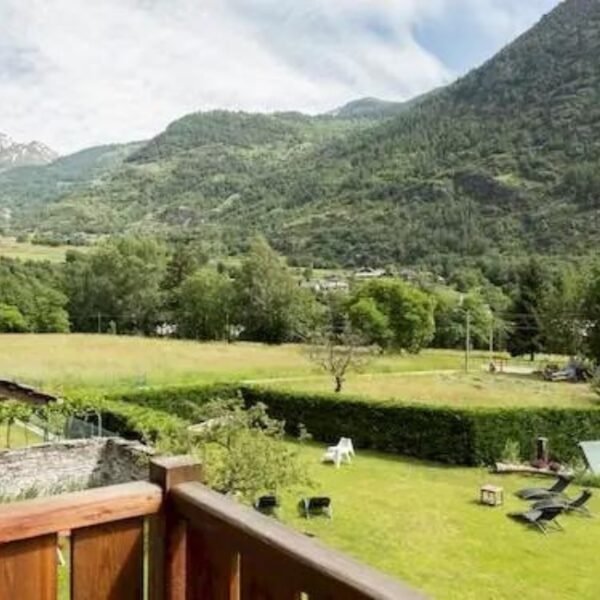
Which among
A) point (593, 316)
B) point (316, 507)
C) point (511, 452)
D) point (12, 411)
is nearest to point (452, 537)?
point (316, 507)

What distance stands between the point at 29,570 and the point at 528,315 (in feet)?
185

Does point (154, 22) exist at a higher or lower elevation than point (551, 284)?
higher

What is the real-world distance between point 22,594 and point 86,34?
54934 millimetres

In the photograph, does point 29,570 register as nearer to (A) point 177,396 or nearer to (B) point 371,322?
(A) point 177,396

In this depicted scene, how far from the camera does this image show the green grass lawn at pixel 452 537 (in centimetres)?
1298

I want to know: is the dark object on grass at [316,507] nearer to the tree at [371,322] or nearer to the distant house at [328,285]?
the tree at [371,322]

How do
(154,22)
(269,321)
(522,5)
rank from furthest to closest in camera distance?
1. (522,5)
2. (269,321)
3. (154,22)

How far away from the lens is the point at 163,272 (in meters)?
64.3

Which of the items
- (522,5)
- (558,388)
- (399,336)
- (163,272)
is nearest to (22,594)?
(558,388)

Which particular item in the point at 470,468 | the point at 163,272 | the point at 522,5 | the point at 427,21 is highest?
the point at 522,5

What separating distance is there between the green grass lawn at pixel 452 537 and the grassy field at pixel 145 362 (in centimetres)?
1282

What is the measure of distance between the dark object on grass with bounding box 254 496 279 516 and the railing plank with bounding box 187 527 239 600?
43.3ft

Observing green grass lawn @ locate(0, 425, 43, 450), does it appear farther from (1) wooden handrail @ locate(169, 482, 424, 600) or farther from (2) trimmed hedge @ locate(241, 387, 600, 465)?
(1) wooden handrail @ locate(169, 482, 424, 600)

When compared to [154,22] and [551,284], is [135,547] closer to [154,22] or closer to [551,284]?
[154,22]
